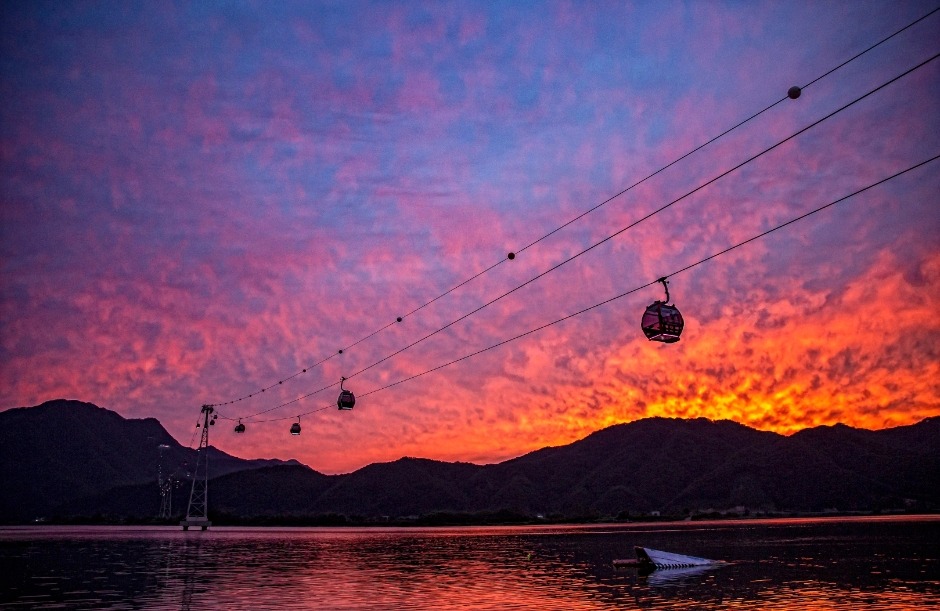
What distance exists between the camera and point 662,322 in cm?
2823

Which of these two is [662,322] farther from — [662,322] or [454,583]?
[454,583]

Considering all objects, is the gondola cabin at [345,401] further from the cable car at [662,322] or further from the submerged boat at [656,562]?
the cable car at [662,322]

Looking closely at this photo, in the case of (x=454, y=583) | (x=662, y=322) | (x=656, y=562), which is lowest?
(x=656, y=562)

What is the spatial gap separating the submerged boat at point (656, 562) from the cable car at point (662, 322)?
29.1 metres

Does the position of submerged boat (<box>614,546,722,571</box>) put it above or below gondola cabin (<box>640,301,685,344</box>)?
below

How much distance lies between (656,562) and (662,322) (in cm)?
3084

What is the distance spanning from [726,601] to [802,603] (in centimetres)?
299

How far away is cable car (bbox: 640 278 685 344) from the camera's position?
28.3m

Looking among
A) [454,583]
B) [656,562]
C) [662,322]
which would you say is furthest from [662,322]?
[656,562]

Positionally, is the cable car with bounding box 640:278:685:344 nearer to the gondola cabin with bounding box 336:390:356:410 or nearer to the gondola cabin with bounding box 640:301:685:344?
the gondola cabin with bounding box 640:301:685:344

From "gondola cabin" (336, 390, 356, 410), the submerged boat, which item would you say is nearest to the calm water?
A: the submerged boat

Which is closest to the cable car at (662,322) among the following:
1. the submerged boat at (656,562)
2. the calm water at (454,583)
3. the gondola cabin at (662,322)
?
the gondola cabin at (662,322)

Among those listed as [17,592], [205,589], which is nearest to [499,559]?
[205,589]

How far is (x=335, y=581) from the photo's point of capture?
140ft
